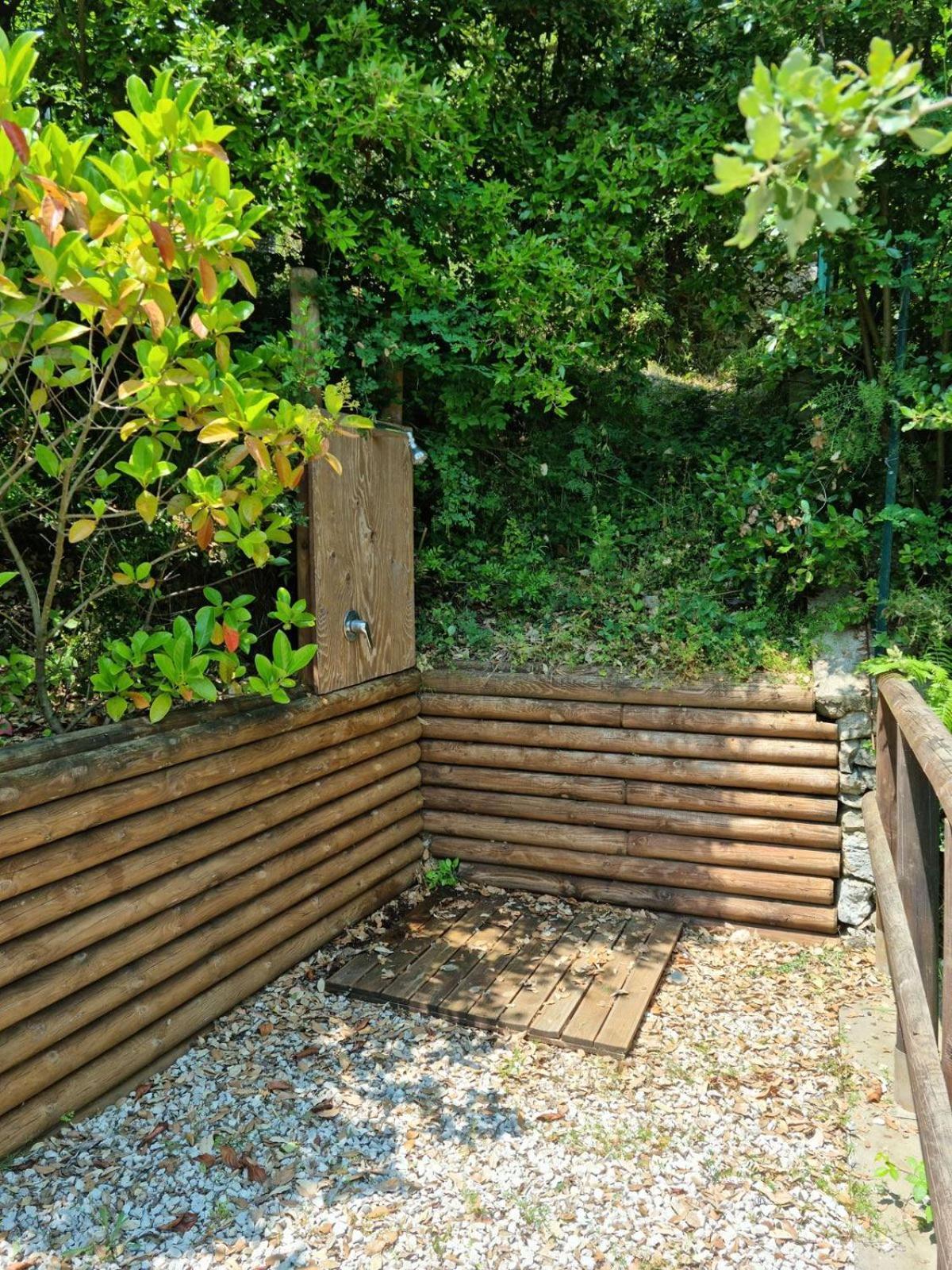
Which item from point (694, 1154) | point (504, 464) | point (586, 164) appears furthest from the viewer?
point (504, 464)

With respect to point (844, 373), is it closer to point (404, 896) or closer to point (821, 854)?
point (821, 854)

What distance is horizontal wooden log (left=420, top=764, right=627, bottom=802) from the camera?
14.3 feet

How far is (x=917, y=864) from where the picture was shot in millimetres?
2533

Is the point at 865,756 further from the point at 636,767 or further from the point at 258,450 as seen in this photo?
the point at 258,450

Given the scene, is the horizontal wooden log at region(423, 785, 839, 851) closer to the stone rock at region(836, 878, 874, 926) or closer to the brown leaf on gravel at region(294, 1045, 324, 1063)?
the stone rock at region(836, 878, 874, 926)

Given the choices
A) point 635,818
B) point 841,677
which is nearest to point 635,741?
point 635,818

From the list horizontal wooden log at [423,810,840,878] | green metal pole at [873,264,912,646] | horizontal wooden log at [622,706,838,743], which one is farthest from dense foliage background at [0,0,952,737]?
horizontal wooden log at [423,810,840,878]

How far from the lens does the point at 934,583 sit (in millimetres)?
4047

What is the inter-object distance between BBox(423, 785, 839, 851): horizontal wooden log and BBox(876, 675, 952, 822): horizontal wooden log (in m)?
1.19

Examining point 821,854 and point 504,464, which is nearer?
point 821,854

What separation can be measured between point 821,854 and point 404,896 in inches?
80.3

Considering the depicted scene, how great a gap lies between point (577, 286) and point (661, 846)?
2.82m

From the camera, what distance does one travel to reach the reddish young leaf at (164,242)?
213 centimetres

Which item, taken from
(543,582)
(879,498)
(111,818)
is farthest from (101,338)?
(879,498)
